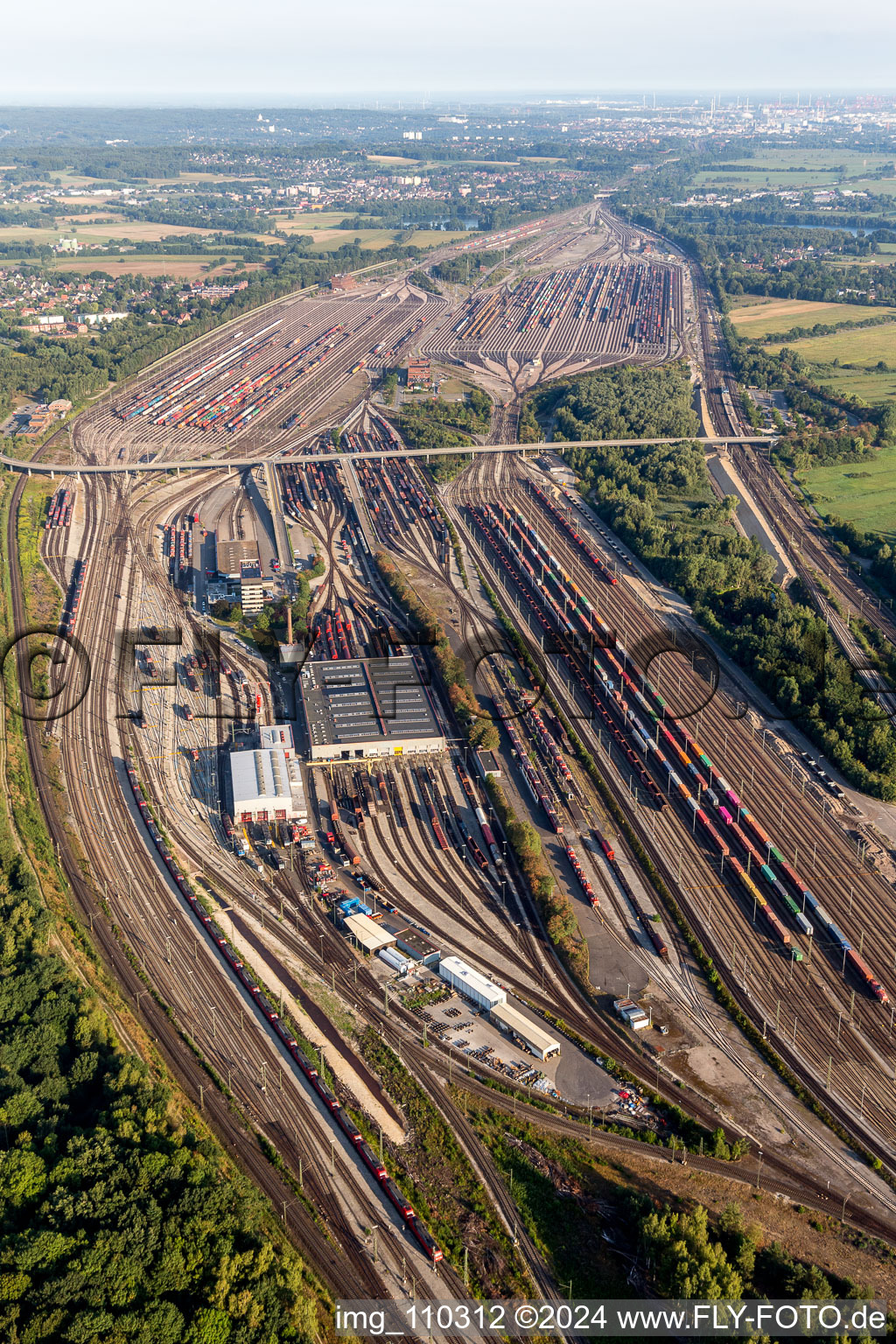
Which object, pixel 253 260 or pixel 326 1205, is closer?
pixel 326 1205

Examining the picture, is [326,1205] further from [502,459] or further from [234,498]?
[502,459]

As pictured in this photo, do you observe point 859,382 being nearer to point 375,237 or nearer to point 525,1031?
point 525,1031

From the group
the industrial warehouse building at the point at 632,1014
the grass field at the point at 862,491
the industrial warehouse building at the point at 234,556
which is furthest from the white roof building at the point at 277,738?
Result: the grass field at the point at 862,491

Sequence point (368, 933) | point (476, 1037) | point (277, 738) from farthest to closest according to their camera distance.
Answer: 1. point (277, 738)
2. point (368, 933)
3. point (476, 1037)

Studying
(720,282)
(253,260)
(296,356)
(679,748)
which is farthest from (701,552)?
(253,260)

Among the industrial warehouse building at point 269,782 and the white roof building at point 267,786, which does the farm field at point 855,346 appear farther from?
the white roof building at point 267,786

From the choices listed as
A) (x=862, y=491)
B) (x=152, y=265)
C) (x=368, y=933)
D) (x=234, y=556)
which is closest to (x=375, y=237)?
(x=152, y=265)

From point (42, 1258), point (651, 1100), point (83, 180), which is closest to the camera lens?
point (42, 1258)
